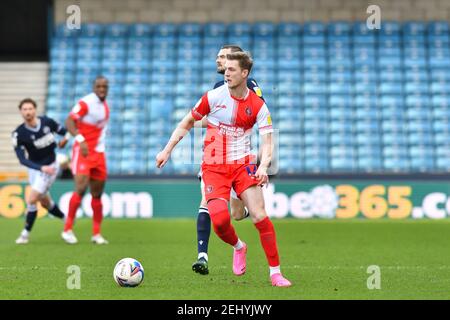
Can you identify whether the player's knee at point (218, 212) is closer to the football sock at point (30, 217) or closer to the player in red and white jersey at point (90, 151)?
the player in red and white jersey at point (90, 151)

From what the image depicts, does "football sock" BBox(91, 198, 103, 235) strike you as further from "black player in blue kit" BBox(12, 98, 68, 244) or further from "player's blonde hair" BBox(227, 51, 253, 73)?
"player's blonde hair" BBox(227, 51, 253, 73)

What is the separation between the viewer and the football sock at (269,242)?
762 cm

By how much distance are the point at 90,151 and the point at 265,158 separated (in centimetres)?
556

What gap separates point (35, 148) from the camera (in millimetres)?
12844

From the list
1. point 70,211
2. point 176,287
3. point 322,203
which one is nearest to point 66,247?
point 70,211

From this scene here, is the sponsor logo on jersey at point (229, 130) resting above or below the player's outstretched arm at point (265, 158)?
above

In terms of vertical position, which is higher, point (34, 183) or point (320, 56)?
point (320, 56)

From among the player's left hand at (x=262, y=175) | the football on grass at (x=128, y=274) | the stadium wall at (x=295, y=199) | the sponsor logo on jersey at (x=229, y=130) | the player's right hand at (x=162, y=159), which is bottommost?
the stadium wall at (x=295, y=199)

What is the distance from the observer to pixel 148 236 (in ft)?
46.3

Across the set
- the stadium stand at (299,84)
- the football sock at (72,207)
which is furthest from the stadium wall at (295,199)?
the football sock at (72,207)

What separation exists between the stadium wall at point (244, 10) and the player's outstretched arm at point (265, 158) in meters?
16.8

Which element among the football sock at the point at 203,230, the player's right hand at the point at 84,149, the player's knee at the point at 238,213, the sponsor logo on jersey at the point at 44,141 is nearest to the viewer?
the football sock at the point at 203,230

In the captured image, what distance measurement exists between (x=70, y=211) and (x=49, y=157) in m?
0.85
